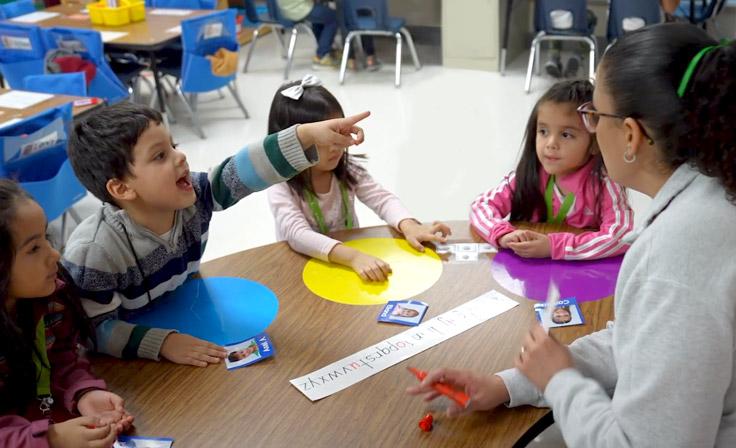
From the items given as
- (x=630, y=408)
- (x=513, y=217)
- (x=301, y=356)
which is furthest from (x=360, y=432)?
(x=513, y=217)

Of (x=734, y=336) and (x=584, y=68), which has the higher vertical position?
(x=734, y=336)

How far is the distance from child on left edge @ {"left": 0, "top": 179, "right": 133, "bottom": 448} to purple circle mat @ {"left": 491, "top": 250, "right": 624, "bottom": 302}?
2.95 feet

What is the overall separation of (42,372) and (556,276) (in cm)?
113

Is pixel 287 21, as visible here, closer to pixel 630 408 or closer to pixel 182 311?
pixel 182 311

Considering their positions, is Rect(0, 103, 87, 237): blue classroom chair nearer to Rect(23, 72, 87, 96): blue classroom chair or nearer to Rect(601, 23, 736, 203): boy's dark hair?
Rect(23, 72, 87, 96): blue classroom chair

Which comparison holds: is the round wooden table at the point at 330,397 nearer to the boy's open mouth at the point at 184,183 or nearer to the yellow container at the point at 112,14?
the boy's open mouth at the point at 184,183

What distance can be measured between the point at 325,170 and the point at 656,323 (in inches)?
55.3

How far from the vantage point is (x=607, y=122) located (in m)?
1.18

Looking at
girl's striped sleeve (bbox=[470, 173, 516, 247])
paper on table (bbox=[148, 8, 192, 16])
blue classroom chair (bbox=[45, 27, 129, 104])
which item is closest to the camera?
girl's striped sleeve (bbox=[470, 173, 516, 247])

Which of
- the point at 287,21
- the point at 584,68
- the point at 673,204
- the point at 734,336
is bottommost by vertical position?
the point at 584,68

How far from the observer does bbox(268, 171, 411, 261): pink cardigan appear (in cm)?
193

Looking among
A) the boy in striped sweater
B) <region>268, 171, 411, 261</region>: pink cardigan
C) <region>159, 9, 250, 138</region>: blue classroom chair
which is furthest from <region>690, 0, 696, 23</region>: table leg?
the boy in striped sweater

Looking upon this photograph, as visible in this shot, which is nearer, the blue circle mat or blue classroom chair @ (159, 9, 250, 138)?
the blue circle mat

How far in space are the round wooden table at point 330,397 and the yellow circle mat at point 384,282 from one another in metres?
0.03
